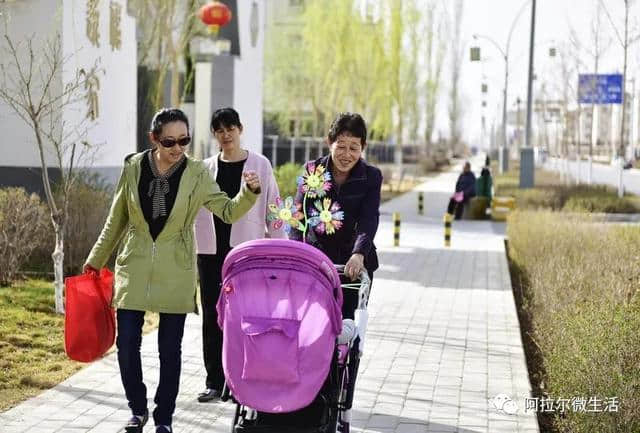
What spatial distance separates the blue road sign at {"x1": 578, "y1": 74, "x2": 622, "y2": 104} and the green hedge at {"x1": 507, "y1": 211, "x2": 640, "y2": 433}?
24.6 m

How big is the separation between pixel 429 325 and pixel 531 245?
4283mm

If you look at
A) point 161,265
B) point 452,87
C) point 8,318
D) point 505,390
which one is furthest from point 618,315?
point 452,87

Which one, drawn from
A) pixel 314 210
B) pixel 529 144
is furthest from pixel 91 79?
pixel 529 144

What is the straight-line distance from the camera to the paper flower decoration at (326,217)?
6133 mm

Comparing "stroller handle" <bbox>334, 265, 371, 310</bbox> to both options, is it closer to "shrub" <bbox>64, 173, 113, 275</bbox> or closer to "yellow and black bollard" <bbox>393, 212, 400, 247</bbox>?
"shrub" <bbox>64, 173, 113, 275</bbox>

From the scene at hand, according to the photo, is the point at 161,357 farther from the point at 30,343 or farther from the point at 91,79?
the point at 91,79

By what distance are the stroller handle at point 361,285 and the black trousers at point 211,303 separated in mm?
1422

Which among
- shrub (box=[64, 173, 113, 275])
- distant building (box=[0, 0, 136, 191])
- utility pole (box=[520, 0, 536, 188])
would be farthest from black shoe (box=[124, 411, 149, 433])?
utility pole (box=[520, 0, 536, 188])

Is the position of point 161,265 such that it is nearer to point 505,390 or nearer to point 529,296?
point 505,390

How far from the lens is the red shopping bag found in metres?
6.18

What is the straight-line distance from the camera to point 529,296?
42.8 feet

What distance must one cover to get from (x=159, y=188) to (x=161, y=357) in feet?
Answer: 2.92

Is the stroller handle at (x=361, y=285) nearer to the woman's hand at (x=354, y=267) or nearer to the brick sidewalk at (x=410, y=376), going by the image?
the woman's hand at (x=354, y=267)

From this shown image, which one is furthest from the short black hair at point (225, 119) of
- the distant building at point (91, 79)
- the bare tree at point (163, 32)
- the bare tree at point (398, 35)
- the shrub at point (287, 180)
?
the bare tree at point (398, 35)
